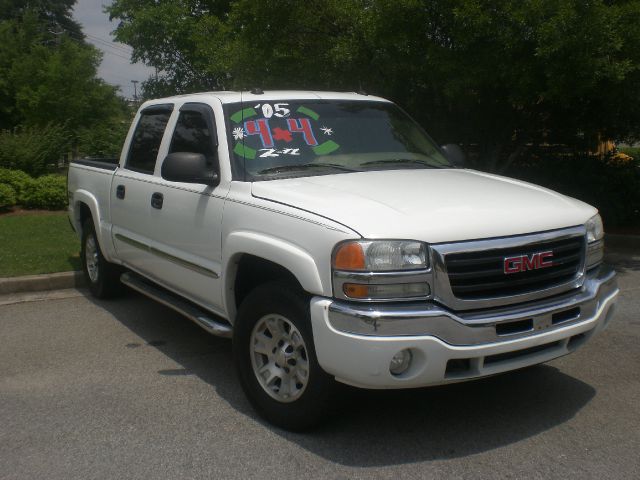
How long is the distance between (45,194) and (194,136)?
27.6 feet

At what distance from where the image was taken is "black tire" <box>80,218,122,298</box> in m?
7.20

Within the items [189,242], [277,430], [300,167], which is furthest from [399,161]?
[277,430]

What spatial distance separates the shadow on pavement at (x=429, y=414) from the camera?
4027 mm

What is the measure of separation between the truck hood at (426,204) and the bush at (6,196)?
9246 millimetres

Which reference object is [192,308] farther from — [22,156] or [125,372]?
[22,156]

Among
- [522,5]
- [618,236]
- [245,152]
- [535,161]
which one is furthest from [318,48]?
[245,152]

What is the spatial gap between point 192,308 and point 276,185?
135cm

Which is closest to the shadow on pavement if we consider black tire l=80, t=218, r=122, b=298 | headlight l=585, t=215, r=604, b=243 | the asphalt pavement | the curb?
the asphalt pavement

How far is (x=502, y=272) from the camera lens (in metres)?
3.86

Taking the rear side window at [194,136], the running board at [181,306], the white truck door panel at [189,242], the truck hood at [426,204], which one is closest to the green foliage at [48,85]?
the running board at [181,306]

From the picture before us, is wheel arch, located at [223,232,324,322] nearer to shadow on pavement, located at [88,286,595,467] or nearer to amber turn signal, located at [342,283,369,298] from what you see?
amber turn signal, located at [342,283,369,298]

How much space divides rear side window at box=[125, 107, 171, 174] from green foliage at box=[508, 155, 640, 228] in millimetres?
6953

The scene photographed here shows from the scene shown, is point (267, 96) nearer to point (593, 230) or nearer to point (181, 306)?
point (181, 306)

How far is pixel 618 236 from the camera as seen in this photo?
10.7 metres
